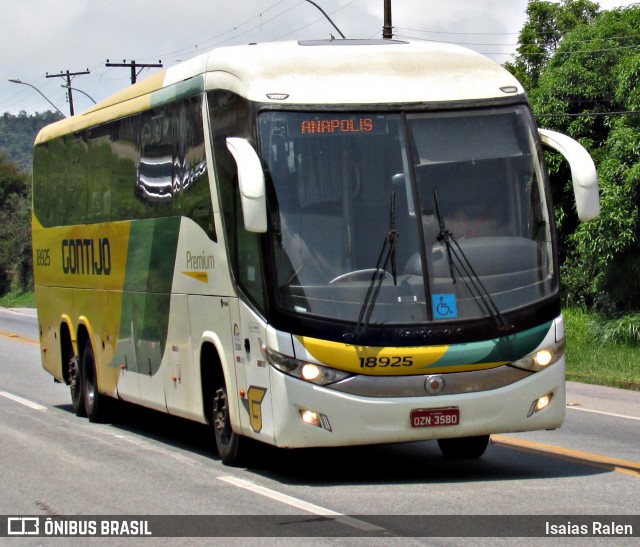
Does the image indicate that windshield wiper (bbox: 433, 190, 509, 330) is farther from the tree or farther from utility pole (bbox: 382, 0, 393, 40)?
the tree

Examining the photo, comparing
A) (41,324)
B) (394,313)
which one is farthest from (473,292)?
(41,324)

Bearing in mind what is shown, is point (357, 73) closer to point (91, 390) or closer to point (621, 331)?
point (91, 390)

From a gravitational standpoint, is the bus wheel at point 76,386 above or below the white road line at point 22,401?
above

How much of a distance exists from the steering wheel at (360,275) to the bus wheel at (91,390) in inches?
262

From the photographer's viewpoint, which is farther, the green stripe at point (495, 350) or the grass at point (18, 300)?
the grass at point (18, 300)

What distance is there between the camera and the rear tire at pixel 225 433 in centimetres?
1168

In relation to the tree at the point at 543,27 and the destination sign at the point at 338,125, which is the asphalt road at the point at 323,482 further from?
the tree at the point at 543,27

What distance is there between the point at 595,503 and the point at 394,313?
2.04 m

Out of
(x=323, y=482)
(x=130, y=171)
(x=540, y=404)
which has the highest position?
(x=130, y=171)

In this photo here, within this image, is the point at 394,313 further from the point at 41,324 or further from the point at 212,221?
the point at 41,324

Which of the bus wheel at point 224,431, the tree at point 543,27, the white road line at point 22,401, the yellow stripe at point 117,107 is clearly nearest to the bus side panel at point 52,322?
the white road line at point 22,401

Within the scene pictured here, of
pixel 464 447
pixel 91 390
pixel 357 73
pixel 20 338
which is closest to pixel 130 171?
pixel 91 390

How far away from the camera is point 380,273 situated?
34.0 ft

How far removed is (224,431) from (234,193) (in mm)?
2147
